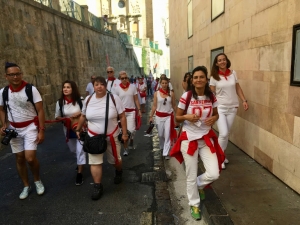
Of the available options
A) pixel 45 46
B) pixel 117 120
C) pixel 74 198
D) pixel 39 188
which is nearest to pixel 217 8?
pixel 117 120

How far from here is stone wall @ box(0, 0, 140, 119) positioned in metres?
7.74

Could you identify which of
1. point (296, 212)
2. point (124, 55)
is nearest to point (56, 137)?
point (296, 212)

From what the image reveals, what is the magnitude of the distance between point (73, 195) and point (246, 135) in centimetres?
340

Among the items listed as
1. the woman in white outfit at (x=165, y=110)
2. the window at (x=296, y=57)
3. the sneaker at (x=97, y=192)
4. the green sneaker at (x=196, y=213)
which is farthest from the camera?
the woman in white outfit at (x=165, y=110)

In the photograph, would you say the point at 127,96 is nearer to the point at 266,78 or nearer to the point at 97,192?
the point at 97,192

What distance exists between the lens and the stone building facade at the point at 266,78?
3545mm

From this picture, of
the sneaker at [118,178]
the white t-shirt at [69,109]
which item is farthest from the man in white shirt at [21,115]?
the sneaker at [118,178]

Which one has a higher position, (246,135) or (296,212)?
(246,135)

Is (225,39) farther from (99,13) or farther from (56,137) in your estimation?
(99,13)

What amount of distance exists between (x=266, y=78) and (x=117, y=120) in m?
2.51

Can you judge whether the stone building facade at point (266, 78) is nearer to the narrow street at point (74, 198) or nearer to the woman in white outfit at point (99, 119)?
the narrow street at point (74, 198)

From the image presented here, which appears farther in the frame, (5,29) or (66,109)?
(5,29)

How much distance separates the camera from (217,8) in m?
6.66

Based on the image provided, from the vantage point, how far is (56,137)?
785 centimetres
